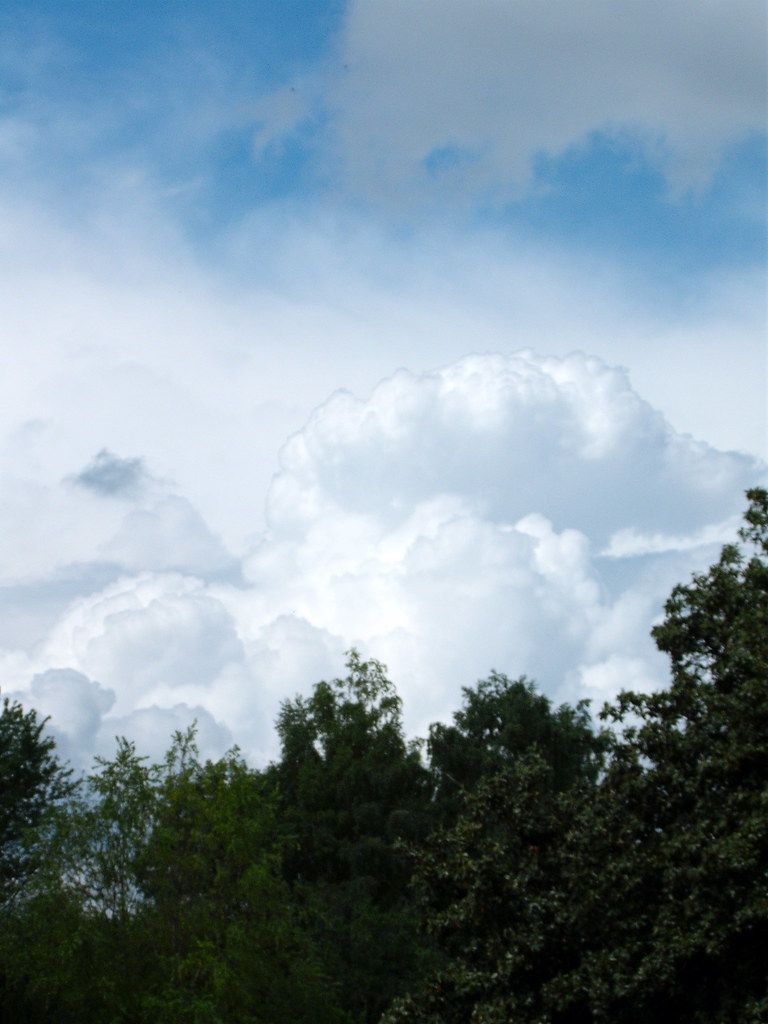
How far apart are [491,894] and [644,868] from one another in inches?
129

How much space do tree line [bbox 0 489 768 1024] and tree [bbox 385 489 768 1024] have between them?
4cm

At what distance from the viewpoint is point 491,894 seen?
23.4 m

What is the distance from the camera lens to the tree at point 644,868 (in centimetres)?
2056

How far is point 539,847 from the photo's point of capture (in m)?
24.2

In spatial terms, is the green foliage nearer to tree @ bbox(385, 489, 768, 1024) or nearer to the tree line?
the tree line

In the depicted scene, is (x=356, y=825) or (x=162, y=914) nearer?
(x=162, y=914)

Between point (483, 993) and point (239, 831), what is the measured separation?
978cm

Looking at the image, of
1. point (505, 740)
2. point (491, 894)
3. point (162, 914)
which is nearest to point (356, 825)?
point (505, 740)

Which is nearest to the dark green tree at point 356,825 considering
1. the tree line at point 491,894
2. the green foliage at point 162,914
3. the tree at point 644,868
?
the tree line at point 491,894

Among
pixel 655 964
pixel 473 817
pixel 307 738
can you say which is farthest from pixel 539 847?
pixel 307 738

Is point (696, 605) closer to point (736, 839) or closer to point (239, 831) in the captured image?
point (736, 839)

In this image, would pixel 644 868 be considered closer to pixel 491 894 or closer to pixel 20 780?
pixel 491 894

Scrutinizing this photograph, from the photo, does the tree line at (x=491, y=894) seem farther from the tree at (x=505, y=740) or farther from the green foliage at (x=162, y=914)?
the tree at (x=505, y=740)

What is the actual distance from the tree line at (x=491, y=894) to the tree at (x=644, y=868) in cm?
4
